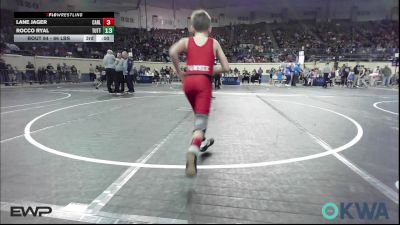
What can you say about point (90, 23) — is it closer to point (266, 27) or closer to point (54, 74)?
point (54, 74)

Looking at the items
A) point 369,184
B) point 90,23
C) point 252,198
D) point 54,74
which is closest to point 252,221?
point 252,198

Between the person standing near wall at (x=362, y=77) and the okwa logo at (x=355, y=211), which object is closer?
the okwa logo at (x=355, y=211)

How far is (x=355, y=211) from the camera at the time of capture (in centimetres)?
218

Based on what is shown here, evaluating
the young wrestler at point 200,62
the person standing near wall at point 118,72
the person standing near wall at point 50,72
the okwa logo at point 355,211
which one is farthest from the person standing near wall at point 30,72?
the okwa logo at point 355,211

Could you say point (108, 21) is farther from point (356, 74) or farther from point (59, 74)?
point (356, 74)

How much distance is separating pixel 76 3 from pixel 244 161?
18.6m

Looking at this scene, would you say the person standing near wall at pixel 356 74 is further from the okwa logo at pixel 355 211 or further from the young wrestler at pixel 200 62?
the okwa logo at pixel 355 211

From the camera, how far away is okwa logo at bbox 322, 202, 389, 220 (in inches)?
78.3

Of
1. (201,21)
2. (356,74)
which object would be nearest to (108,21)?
(201,21)

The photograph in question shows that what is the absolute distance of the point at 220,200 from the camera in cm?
244

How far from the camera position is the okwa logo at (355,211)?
1.99m
